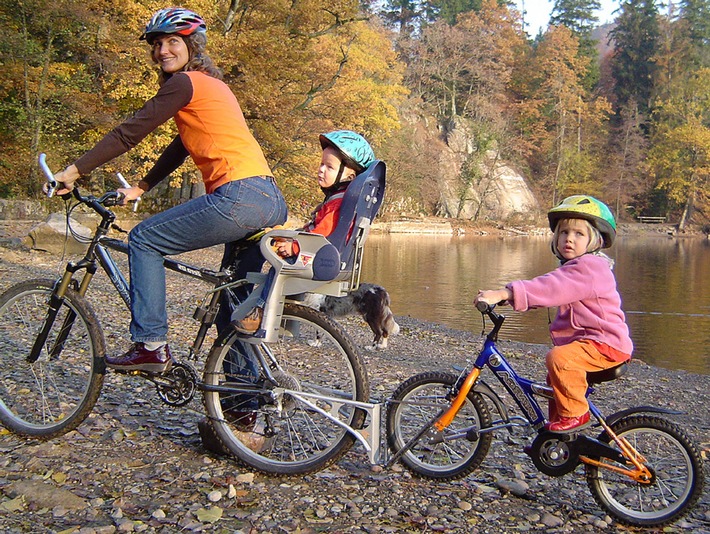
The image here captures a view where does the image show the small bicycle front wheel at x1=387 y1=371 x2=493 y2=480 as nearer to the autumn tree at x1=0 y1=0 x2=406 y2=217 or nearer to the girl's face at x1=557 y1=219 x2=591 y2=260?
the girl's face at x1=557 y1=219 x2=591 y2=260

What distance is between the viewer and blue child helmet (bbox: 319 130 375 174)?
3992 mm

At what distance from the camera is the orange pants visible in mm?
3520

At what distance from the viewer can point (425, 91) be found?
70812mm

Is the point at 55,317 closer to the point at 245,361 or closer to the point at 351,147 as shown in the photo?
the point at 245,361

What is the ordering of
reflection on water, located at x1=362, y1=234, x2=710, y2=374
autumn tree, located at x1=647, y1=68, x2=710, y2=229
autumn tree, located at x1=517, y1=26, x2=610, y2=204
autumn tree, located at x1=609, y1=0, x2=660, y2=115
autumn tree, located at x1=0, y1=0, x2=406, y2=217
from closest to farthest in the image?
reflection on water, located at x1=362, y1=234, x2=710, y2=374, autumn tree, located at x1=0, y1=0, x2=406, y2=217, autumn tree, located at x1=647, y1=68, x2=710, y2=229, autumn tree, located at x1=517, y1=26, x2=610, y2=204, autumn tree, located at x1=609, y1=0, x2=660, y2=115

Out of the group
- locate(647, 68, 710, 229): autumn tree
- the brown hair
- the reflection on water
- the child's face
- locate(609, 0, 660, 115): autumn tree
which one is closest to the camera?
the brown hair

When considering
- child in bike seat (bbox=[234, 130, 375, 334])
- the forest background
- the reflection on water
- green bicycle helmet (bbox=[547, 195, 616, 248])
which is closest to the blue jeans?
child in bike seat (bbox=[234, 130, 375, 334])

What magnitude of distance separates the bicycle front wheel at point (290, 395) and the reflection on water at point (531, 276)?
428 inches

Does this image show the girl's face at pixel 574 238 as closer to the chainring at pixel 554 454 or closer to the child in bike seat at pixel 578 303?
the child in bike seat at pixel 578 303

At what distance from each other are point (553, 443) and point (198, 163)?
2.56m

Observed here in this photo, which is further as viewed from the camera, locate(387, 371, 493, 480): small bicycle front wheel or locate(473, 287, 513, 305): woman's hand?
locate(387, 371, 493, 480): small bicycle front wheel

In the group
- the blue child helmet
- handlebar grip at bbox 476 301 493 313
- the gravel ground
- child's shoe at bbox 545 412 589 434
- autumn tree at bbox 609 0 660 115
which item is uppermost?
autumn tree at bbox 609 0 660 115

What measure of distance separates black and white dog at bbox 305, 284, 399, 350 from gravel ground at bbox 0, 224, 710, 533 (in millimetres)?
4353

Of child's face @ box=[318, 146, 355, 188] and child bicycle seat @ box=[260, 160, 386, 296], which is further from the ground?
child's face @ box=[318, 146, 355, 188]
